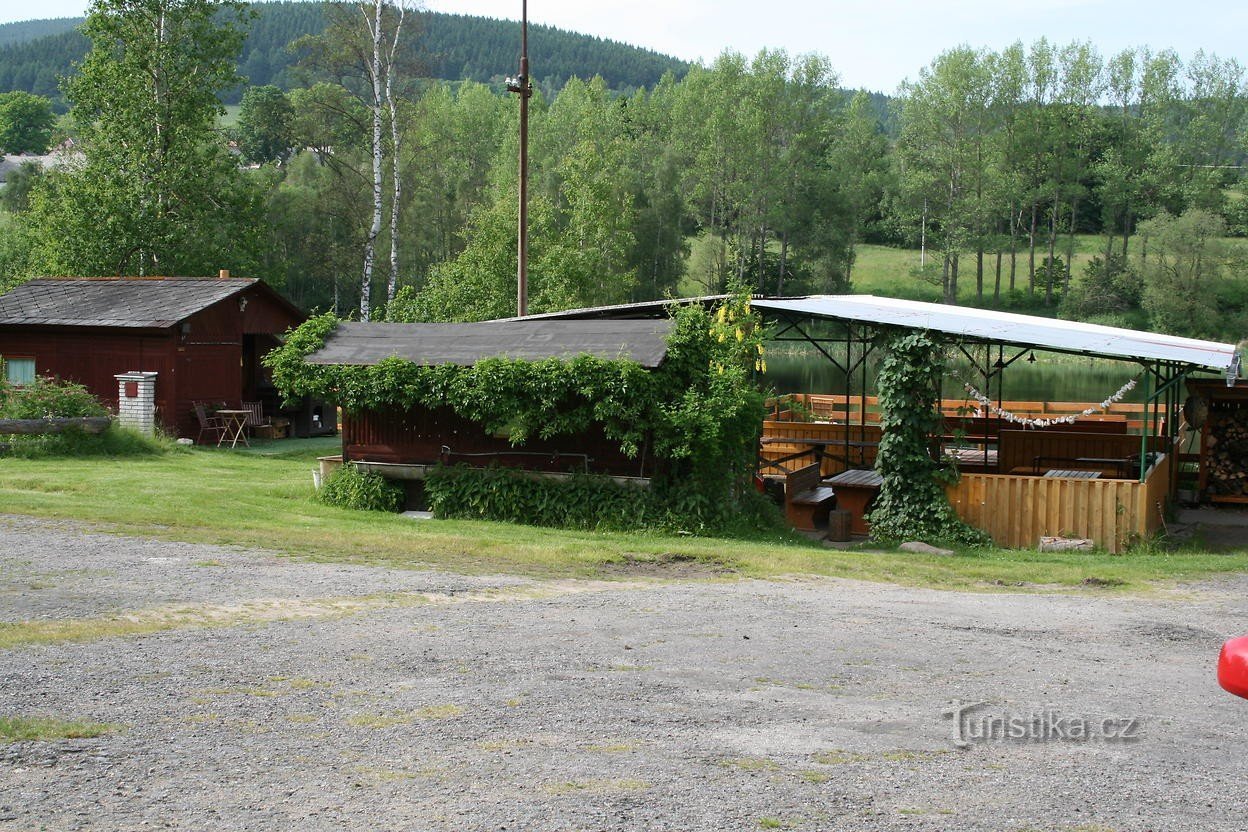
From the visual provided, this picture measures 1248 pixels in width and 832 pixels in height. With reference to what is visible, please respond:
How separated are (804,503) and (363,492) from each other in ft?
19.7

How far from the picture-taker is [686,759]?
5.78m

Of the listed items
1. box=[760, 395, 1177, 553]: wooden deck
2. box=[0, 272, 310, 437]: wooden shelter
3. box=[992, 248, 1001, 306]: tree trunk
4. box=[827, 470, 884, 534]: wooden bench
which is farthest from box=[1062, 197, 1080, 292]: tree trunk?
box=[827, 470, 884, 534]: wooden bench

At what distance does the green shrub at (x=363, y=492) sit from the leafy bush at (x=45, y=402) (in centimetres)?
700

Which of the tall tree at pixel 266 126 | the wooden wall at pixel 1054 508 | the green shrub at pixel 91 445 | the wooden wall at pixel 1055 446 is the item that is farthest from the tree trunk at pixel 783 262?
the wooden wall at pixel 1054 508

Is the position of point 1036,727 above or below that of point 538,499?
below

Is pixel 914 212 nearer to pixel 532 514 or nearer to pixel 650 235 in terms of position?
pixel 650 235

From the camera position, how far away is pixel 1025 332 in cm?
1512

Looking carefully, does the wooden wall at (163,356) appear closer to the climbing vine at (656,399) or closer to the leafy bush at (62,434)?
the leafy bush at (62,434)

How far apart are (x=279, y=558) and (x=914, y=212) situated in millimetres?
56484

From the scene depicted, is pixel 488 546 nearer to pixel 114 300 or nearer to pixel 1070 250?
pixel 114 300

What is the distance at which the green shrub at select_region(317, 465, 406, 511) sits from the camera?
15656 millimetres

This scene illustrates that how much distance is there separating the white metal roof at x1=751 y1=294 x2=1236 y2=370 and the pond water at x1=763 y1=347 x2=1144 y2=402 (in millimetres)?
17687

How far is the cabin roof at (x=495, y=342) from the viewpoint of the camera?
48.2 ft

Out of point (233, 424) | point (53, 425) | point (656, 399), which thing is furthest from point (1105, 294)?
point (53, 425)
